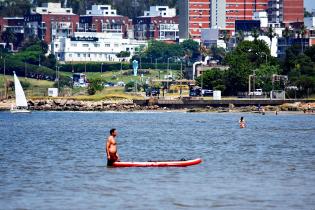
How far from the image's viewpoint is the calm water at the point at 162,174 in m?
49.9

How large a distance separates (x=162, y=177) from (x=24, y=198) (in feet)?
31.5

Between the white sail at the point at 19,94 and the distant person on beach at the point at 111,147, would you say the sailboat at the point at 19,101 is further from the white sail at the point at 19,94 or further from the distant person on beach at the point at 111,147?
the distant person on beach at the point at 111,147

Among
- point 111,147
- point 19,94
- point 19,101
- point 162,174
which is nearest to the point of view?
point 162,174

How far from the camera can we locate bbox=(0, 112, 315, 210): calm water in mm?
49906

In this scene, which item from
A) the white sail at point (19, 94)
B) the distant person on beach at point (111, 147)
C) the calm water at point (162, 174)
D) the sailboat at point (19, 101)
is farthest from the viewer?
the sailboat at point (19, 101)

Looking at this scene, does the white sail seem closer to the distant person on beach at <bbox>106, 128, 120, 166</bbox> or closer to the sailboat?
the sailboat

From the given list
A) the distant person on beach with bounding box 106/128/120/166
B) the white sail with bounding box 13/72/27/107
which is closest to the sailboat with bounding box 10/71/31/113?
the white sail with bounding box 13/72/27/107

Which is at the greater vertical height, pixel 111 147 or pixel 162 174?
pixel 111 147

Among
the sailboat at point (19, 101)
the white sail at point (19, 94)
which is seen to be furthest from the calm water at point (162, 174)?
the sailboat at point (19, 101)

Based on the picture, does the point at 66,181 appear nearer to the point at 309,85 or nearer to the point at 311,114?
the point at 311,114

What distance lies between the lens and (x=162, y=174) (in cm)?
5997

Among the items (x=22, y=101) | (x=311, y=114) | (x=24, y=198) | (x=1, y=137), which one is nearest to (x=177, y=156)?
(x=24, y=198)

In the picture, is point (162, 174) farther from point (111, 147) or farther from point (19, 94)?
point (19, 94)

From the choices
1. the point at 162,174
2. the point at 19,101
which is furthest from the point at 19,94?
the point at 162,174
